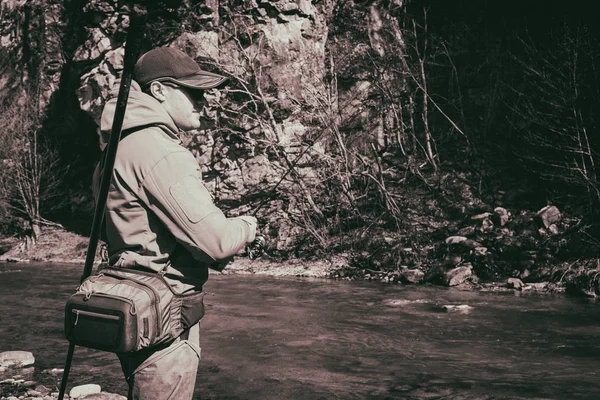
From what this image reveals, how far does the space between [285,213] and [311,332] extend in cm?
1006

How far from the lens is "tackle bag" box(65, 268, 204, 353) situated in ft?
7.89

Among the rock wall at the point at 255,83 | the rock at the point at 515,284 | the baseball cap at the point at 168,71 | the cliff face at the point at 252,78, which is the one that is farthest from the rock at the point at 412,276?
the baseball cap at the point at 168,71

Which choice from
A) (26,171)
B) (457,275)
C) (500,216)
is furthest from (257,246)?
(26,171)

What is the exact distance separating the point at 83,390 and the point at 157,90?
458 centimetres

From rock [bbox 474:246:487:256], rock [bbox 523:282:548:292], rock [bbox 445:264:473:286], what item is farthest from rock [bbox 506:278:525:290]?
rock [bbox 474:246:487:256]

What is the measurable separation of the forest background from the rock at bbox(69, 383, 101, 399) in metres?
9.86

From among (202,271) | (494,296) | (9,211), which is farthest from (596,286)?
(9,211)

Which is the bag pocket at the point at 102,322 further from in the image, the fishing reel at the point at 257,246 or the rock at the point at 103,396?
the rock at the point at 103,396

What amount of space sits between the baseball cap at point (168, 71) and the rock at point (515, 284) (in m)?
12.2

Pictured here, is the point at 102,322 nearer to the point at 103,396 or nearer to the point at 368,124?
the point at 103,396

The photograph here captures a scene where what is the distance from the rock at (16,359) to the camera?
25.3 feet

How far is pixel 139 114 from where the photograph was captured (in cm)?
258

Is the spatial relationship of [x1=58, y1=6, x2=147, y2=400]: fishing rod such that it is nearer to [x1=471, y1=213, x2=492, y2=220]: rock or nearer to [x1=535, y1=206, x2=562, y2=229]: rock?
[x1=535, y1=206, x2=562, y2=229]: rock

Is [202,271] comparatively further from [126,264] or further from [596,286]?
[596,286]
